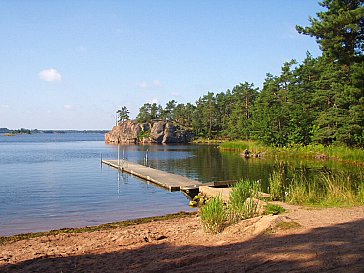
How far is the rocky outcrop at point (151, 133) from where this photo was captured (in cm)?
8706

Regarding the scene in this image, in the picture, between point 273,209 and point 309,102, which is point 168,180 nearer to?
point 273,209

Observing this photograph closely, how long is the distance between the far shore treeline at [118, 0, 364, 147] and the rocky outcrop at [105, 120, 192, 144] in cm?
310

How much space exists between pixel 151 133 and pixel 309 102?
→ 49.7 meters

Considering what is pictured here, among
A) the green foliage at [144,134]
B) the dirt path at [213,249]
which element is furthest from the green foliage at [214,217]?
the green foliage at [144,134]

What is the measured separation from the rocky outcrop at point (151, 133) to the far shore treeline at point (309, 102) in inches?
122

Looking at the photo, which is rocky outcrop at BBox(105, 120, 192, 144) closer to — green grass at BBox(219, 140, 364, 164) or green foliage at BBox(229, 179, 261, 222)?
green grass at BBox(219, 140, 364, 164)

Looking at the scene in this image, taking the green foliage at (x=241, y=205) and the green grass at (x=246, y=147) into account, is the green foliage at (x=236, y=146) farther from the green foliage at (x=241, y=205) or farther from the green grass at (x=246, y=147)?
the green foliage at (x=241, y=205)

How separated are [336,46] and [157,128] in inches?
2804

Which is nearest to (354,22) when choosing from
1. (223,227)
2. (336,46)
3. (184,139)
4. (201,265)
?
(336,46)

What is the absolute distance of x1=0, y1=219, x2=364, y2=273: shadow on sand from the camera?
18.0 feet

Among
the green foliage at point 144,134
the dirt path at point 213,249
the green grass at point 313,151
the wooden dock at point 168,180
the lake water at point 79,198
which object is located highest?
the green foliage at point 144,134

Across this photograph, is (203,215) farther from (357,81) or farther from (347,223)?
(357,81)

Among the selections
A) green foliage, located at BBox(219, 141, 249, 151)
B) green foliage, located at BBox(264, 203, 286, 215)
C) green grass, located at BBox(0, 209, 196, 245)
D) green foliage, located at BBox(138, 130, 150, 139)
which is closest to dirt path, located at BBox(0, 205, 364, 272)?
green foliage, located at BBox(264, 203, 286, 215)

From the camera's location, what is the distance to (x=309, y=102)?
44.7 m
